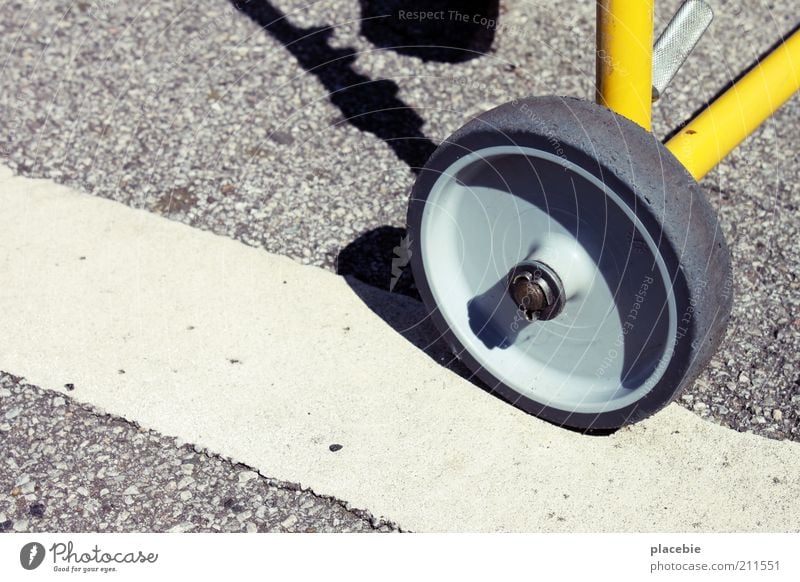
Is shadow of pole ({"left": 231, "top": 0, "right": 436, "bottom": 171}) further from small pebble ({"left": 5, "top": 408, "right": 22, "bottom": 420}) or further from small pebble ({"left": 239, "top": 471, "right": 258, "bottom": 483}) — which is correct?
small pebble ({"left": 5, "top": 408, "right": 22, "bottom": 420})

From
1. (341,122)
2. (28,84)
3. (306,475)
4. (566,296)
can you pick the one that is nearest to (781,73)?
(566,296)

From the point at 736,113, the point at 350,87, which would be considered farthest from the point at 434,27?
the point at 736,113

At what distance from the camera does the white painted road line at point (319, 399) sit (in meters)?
2.77

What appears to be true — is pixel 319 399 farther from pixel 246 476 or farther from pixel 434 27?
pixel 434 27

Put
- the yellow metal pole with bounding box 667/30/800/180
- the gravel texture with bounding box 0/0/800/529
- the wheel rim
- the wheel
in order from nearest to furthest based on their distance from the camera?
the wheel
the wheel rim
the yellow metal pole with bounding box 667/30/800/180
the gravel texture with bounding box 0/0/800/529

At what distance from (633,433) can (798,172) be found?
65.5 inches

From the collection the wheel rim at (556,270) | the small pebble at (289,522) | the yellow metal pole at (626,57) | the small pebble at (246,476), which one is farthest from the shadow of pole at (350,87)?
the small pebble at (289,522)

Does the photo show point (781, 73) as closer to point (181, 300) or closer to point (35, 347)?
point (181, 300)

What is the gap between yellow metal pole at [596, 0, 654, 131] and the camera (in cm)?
278

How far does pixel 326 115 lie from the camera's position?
4.26 meters

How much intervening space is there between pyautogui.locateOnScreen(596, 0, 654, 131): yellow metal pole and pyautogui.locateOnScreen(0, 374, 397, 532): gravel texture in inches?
50.1

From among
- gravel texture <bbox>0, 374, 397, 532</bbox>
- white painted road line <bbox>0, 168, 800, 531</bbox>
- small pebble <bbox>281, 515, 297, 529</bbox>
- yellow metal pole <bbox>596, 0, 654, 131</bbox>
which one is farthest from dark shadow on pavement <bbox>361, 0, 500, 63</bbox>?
small pebble <bbox>281, 515, 297, 529</bbox>

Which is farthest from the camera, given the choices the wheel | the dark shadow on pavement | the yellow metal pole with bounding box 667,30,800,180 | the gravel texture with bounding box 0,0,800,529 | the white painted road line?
the dark shadow on pavement

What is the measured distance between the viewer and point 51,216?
148 inches
